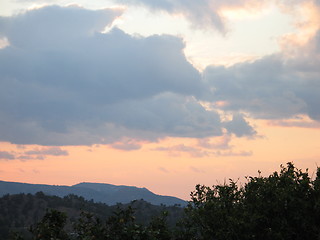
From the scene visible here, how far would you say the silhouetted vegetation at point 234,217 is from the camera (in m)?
20.3

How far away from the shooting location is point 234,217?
23.5m

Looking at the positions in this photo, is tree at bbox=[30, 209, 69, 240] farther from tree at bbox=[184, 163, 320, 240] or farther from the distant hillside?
the distant hillside

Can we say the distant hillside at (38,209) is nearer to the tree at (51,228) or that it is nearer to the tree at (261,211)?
the tree at (261,211)

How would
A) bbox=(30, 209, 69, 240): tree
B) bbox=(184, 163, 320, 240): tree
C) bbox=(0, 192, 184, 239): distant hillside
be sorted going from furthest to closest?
bbox=(0, 192, 184, 239): distant hillside → bbox=(184, 163, 320, 240): tree → bbox=(30, 209, 69, 240): tree

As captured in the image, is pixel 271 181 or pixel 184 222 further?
pixel 271 181

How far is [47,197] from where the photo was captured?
19162 centimetres

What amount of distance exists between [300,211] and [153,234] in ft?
27.7

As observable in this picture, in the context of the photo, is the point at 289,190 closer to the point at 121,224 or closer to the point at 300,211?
the point at 300,211

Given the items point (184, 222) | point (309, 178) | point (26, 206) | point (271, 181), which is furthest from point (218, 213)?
point (26, 206)

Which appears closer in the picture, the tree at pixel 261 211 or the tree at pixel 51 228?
the tree at pixel 51 228

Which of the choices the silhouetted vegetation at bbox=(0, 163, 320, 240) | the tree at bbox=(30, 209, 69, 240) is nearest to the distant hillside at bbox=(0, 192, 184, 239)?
the silhouetted vegetation at bbox=(0, 163, 320, 240)

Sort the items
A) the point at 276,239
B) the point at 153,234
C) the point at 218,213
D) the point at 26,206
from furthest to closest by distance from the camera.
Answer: the point at 26,206 < the point at 218,213 < the point at 276,239 < the point at 153,234

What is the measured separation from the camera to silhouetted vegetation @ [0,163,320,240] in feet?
66.7

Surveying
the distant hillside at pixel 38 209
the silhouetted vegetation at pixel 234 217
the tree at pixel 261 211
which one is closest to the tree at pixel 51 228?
→ the silhouetted vegetation at pixel 234 217
